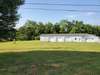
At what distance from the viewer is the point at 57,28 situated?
103875mm

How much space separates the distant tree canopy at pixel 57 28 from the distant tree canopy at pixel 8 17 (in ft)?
249

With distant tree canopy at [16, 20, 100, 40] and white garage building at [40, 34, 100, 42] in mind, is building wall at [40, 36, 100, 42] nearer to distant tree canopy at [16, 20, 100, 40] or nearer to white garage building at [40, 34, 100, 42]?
white garage building at [40, 34, 100, 42]

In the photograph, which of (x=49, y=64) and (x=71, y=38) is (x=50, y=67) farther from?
(x=71, y=38)

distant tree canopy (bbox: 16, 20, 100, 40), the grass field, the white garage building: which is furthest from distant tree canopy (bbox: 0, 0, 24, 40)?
distant tree canopy (bbox: 16, 20, 100, 40)

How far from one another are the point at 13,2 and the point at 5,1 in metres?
1.05

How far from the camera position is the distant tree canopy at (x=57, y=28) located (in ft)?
320

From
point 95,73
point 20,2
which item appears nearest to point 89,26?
point 20,2

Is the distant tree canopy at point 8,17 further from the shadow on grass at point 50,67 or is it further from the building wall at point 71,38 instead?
the building wall at point 71,38

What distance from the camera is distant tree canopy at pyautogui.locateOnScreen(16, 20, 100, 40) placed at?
9769 cm

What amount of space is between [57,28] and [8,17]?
86218mm

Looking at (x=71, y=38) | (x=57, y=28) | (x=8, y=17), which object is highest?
(x=8, y=17)

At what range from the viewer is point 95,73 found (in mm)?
12055

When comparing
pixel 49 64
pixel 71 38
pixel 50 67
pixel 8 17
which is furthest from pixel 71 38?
pixel 50 67

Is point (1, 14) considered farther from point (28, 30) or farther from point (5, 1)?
point (28, 30)
